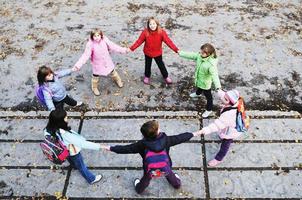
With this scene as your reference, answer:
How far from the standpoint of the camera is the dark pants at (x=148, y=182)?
565cm

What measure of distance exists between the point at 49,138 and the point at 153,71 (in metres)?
3.37

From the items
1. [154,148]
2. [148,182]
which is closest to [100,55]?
[148,182]

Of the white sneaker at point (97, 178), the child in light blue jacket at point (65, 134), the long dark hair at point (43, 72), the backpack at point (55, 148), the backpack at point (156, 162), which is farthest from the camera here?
the white sneaker at point (97, 178)

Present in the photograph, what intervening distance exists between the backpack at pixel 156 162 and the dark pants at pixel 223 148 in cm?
125

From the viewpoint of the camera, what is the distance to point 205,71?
6.61m

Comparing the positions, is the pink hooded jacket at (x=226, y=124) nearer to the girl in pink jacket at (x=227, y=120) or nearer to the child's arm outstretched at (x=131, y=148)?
the girl in pink jacket at (x=227, y=120)

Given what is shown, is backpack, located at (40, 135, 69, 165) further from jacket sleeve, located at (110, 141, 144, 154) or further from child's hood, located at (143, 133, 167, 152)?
child's hood, located at (143, 133, 167, 152)

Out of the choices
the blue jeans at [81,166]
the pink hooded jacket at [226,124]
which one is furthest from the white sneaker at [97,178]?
the pink hooded jacket at [226,124]

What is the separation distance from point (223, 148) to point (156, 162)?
1.48 m

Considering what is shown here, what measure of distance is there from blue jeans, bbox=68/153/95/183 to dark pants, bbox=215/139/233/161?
80.4 inches

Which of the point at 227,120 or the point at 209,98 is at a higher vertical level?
the point at 227,120

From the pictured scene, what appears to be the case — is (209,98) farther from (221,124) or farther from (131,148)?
(131,148)

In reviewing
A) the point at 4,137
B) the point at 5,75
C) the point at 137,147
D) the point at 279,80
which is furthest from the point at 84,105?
the point at 279,80

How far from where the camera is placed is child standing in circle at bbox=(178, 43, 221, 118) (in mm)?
6406
